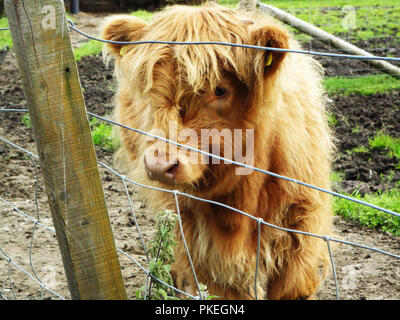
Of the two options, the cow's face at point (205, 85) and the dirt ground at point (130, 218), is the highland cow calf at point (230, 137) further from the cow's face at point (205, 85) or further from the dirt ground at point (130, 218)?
the dirt ground at point (130, 218)

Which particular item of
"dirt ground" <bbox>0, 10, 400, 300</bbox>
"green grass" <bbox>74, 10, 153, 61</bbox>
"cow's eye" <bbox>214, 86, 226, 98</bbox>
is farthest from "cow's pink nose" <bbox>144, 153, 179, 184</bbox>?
"green grass" <bbox>74, 10, 153, 61</bbox>

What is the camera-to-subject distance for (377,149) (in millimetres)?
5402

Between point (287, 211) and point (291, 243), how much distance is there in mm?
225

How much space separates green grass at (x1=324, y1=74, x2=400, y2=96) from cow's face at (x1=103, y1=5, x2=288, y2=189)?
436cm

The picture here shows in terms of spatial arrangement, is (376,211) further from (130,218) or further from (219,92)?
(219,92)

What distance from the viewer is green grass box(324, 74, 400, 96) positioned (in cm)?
702

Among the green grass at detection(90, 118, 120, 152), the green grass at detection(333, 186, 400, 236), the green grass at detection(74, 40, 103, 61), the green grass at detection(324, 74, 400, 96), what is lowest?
the green grass at detection(333, 186, 400, 236)

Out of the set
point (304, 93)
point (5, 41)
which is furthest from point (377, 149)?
point (5, 41)

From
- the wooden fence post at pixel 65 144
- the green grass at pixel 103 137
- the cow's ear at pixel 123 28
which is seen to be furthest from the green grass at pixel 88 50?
the wooden fence post at pixel 65 144

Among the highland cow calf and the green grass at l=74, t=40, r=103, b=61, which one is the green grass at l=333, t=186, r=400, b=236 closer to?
the highland cow calf

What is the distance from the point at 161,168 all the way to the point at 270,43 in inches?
31.8

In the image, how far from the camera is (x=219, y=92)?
268 cm
